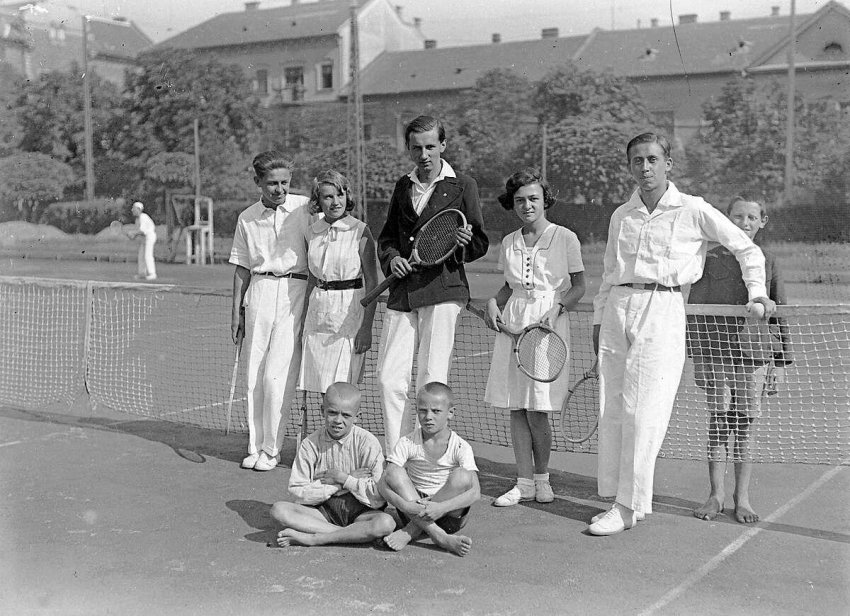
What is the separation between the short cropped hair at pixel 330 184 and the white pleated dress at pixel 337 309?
5.2 inches

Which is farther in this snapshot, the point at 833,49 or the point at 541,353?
the point at 833,49

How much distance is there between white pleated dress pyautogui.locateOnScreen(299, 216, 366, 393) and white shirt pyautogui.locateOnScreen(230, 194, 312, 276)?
0.33 meters

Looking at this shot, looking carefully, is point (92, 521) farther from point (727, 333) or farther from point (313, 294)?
point (727, 333)

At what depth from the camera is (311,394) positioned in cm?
812

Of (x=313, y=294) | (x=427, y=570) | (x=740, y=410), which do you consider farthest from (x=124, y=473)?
(x=740, y=410)

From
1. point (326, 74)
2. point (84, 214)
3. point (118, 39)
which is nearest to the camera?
point (84, 214)

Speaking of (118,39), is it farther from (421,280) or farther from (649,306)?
(649,306)

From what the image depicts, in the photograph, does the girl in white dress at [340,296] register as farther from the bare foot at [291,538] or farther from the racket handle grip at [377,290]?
the bare foot at [291,538]

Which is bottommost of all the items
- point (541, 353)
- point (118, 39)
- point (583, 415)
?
point (583, 415)

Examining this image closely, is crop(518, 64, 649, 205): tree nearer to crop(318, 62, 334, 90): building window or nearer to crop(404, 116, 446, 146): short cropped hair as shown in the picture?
crop(318, 62, 334, 90): building window

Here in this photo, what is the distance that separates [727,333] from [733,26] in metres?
40.8

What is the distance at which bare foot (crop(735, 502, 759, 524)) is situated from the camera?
5.26 m

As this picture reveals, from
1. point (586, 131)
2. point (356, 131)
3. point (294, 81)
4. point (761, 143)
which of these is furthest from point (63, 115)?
point (761, 143)

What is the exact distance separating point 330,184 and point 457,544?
2389 mm
